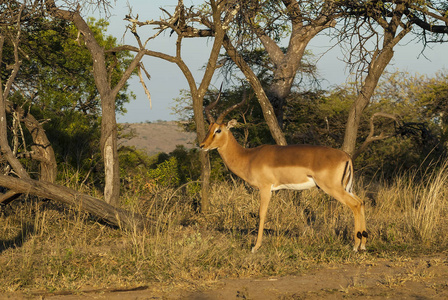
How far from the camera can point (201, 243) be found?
21.2ft

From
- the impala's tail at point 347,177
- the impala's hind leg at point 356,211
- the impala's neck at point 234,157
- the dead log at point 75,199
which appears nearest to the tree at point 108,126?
the dead log at point 75,199

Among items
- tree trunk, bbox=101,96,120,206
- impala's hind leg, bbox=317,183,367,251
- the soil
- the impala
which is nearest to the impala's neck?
the impala

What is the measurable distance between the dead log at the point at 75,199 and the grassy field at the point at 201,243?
181 millimetres

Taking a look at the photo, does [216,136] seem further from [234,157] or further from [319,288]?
[319,288]

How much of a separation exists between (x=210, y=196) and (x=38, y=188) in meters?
4.26

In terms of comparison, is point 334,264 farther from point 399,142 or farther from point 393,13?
point 399,142

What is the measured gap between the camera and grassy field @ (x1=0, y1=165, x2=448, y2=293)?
5.71 meters

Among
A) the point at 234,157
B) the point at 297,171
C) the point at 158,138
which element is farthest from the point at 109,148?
the point at 158,138

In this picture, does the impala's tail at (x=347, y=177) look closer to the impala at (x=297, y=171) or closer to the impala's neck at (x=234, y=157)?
the impala at (x=297, y=171)

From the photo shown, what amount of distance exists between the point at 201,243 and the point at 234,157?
76.1 inches

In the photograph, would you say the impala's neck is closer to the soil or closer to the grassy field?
the grassy field

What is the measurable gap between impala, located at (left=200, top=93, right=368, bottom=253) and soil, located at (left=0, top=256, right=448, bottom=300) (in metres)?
1.10

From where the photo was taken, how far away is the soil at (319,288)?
16.7 ft

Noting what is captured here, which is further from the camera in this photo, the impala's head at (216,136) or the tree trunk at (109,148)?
the tree trunk at (109,148)
